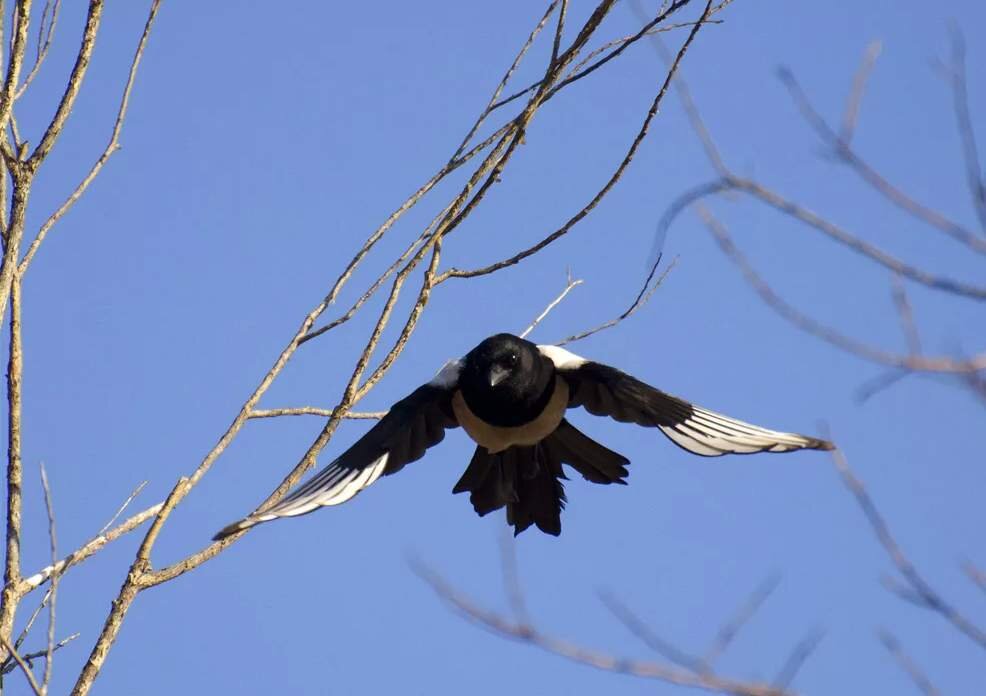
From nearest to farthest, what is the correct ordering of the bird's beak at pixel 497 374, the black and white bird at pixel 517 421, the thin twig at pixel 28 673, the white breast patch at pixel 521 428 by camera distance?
the thin twig at pixel 28 673, the black and white bird at pixel 517 421, the bird's beak at pixel 497 374, the white breast patch at pixel 521 428

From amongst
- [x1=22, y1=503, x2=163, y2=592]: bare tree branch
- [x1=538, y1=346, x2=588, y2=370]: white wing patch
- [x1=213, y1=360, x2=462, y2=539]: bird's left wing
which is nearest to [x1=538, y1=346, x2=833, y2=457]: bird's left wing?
[x1=538, y1=346, x2=588, y2=370]: white wing patch

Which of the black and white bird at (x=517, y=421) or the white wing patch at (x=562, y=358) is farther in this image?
the white wing patch at (x=562, y=358)

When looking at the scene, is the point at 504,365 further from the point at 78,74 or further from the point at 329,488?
the point at 78,74

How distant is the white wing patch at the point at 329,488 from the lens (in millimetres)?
3463

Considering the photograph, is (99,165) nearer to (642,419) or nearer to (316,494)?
(316,494)

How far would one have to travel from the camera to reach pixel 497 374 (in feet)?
14.1

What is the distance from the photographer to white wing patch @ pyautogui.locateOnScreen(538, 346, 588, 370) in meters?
4.33

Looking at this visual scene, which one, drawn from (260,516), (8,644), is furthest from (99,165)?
(8,644)

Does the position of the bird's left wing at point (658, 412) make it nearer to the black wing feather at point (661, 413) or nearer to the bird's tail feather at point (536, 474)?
the black wing feather at point (661, 413)

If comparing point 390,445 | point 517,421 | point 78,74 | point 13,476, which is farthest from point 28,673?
point 517,421

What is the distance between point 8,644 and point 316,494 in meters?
1.42

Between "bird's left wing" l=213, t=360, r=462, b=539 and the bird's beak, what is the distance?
0.19m

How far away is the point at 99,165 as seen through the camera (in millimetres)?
3006

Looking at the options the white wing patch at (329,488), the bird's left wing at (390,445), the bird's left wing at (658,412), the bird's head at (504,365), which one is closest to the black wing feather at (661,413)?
the bird's left wing at (658,412)
